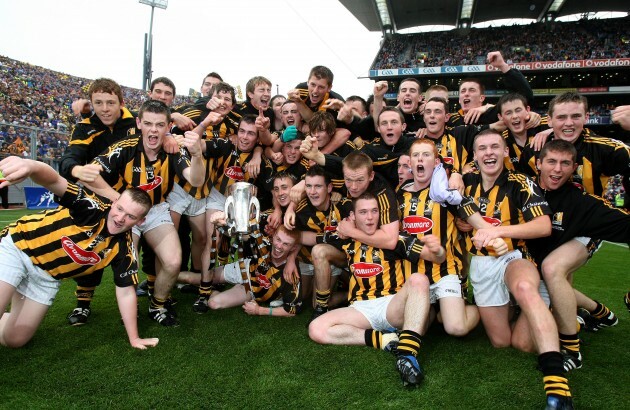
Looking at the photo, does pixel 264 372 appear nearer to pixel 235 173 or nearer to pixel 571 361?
pixel 571 361

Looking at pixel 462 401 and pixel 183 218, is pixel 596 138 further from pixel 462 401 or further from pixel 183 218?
pixel 183 218

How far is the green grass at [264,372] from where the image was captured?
2.32m

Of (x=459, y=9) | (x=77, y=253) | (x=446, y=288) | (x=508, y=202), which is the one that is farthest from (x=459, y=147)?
(x=459, y=9)

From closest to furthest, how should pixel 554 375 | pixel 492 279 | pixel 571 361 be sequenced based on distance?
pixel 554 375 → pixel 571 361 → pixel 492 279

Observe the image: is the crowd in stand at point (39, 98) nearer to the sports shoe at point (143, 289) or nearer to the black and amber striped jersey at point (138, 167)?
the sports shoe at point (143, 289)

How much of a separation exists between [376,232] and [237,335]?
4.53ft

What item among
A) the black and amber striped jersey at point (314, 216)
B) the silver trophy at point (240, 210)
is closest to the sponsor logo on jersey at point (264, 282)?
the silver trophy at point (240, 210)

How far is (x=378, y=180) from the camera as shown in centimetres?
370

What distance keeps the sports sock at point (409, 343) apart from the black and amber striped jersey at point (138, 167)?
2.33 m

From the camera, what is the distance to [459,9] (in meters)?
29.0

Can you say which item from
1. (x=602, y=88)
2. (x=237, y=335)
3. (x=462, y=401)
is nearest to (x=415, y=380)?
(x=462, y=401)

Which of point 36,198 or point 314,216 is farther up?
point 314,216

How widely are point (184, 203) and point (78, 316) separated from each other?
1378 mm

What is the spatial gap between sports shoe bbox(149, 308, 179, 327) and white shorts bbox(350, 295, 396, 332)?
5.24 feet
